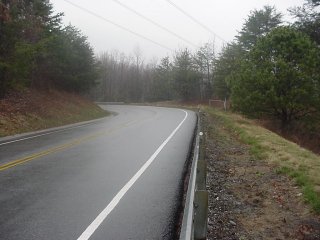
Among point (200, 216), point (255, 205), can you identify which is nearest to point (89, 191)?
point (255, 205)

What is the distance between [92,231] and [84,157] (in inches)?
288

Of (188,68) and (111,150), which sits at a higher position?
(188,68)

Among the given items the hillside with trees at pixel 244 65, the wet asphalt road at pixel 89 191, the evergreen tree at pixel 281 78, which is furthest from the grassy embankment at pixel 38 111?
the evergreen tree at pixel 281 78

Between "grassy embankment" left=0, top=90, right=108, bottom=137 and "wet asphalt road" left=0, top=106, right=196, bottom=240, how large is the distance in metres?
8.84

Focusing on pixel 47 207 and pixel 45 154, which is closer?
pixel 47 207

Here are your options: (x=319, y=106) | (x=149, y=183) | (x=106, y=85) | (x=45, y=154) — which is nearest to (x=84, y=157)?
(x=45, y=154)

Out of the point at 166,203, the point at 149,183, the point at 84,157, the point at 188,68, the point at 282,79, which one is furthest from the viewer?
the point at 188,68

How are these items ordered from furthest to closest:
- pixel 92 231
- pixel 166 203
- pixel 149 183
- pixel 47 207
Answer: pixel 149 183 < pixel 166 203 < pixel 47 207 < pixel 92 231

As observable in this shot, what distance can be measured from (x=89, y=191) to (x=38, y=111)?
72.0ft

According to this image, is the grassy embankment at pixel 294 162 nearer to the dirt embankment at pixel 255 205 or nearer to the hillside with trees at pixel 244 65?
the dirt embankment at pixel 255 205

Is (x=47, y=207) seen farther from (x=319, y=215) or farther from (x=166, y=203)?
(x=319, y=215)

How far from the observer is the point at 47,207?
7.39m

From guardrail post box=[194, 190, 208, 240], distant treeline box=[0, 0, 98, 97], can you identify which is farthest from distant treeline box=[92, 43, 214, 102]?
guardrail post box=[194, 190, 208, 240]

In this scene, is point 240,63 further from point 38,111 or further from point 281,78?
point 38,111
